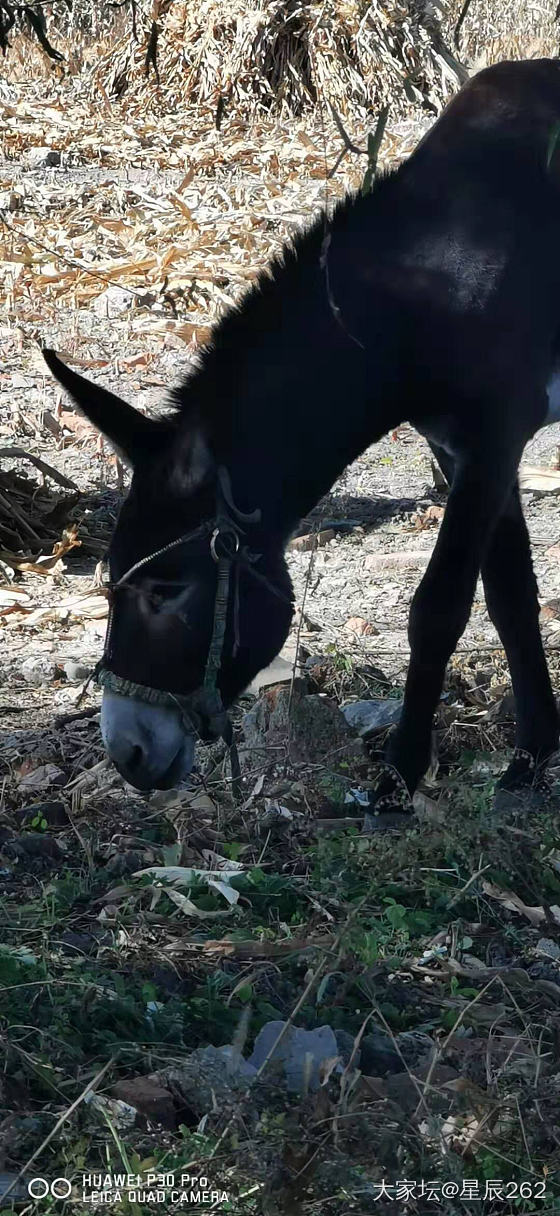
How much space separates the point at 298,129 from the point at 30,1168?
1230 cm

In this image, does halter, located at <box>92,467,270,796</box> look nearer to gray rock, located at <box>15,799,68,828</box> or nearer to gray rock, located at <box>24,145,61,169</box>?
gray rock, located at <box>15,799,68,828</box>

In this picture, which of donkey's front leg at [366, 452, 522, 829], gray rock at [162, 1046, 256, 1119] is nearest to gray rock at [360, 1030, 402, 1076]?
gray rock at [162, 1046, 256, 1119]

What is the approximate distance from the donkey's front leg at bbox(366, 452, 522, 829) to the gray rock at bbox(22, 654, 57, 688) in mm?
1482

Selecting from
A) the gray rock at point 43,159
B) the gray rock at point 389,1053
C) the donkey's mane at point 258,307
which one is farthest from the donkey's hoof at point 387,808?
the gray rock at point 43,159

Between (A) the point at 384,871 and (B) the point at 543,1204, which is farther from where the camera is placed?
(A) the point at 384,871

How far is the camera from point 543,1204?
2.40 meters

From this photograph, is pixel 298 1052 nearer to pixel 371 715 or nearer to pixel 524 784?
pixel 524 784

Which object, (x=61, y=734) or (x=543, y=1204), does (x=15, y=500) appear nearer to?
(x=61, y=734)

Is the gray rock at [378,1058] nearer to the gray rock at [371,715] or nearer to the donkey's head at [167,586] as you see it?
the donkey's head at [167,586]

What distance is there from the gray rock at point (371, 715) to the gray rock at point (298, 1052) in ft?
5.54

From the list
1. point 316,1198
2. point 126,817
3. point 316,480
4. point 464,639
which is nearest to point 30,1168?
point 316,1198

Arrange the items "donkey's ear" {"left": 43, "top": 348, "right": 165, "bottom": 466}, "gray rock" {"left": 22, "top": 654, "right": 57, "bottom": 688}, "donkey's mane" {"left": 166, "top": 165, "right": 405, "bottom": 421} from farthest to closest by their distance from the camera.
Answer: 1. "gray rock" {"left": 22, "top": 654, "right": 57, "bottom": 688}
2. "donkey's mane" {"left": 166, "top": 165, "right": 405, "bottom": 421}
3. "donkey's ear" {"left": 43, "top": 348, "right": 165, "bottom": 466}

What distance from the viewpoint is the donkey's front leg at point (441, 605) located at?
3.75m

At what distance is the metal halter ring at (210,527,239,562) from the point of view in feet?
11.4
